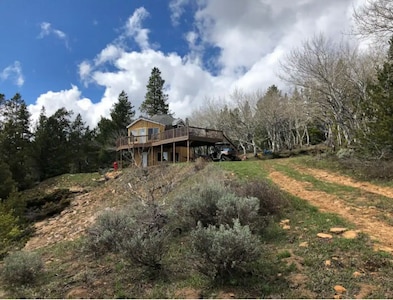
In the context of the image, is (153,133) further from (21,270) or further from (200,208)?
(21,270)

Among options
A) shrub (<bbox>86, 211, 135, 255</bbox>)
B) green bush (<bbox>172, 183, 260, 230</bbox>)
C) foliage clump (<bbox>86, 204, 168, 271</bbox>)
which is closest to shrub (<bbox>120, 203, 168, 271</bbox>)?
foliage clump (<bbox>86, 204, 168, 271</bbox>)

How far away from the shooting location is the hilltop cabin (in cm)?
2848

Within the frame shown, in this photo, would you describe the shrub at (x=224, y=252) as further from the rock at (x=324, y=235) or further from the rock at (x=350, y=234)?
the rock at (x=350, y=234)

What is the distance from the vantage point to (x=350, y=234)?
6656 millimetres

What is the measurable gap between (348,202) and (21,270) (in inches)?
340

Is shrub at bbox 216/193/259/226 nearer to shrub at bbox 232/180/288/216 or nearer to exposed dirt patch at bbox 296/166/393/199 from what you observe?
shrub at bbox 232/180/288/216

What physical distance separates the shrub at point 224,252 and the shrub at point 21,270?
137 inches

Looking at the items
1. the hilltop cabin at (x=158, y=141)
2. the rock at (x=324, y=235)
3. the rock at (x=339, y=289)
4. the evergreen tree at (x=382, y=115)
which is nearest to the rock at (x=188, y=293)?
the rock at (x=339, y=289)

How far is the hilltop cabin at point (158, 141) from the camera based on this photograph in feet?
93.5

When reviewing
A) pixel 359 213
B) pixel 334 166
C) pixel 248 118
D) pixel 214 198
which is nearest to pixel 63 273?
pixel 214 198

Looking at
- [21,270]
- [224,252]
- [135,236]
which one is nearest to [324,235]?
[224,252]

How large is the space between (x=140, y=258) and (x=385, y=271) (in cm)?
A: 411

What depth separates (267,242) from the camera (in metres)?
6.90

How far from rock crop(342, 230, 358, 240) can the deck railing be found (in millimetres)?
19944
